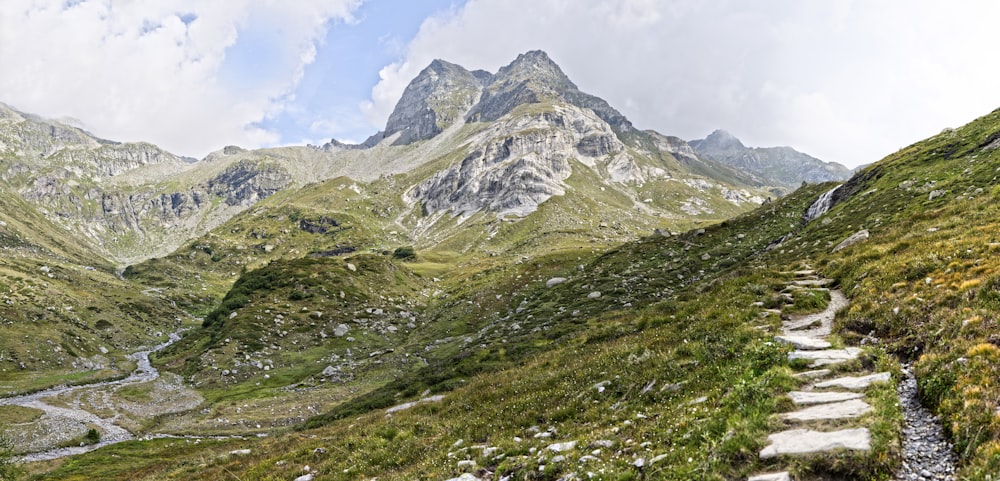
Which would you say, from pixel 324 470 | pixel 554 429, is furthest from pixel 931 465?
pixel 324 470

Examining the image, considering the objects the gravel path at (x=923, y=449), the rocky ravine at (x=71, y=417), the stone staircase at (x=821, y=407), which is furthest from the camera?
the rocky ravine at (x=71, y=417)

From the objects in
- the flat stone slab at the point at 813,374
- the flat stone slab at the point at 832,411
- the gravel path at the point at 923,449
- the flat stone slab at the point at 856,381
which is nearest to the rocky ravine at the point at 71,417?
the flat stone slab at the point at 832,411

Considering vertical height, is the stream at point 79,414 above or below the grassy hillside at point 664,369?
above

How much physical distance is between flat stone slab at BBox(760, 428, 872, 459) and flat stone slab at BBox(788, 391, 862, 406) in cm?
178

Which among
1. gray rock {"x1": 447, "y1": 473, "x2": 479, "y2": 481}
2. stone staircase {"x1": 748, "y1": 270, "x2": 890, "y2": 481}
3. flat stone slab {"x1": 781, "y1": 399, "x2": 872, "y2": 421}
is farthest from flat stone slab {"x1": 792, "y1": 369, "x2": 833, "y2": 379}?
gray rock {"x1": 447, "y1": 473, "x2": 479, "y2": 481}

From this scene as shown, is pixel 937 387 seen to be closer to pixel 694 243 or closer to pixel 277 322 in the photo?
pixel 694 243

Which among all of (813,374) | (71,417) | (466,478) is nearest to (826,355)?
(813,374)

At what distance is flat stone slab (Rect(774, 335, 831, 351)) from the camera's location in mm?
14752

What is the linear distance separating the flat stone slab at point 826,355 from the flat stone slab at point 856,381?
47.1 inches

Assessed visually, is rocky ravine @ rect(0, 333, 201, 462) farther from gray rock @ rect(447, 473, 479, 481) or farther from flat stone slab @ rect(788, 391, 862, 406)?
flat stone slab @ rect(788, 391, 862, 406)

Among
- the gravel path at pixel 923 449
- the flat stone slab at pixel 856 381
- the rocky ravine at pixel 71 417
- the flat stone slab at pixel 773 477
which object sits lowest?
the gravel path at pixel 923 449

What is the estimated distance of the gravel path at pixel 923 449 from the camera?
785 cm

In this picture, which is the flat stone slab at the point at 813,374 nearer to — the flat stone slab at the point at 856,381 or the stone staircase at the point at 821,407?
the stone staircase at the point at 821,407

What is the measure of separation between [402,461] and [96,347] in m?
87.6
